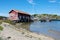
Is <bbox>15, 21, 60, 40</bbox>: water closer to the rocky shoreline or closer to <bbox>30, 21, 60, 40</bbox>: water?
<bbox>30, 21, 60, 40</bbox>: water

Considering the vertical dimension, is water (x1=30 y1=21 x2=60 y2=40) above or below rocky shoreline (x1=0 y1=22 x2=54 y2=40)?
below

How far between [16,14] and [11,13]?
2.00 m

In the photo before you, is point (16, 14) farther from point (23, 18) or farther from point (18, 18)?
point (23, 18)

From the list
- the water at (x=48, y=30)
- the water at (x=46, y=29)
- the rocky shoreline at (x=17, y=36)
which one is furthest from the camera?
the water at (x=46, y=29)

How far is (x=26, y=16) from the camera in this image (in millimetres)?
72125

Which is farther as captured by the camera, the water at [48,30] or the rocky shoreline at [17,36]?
the water at [48,30]

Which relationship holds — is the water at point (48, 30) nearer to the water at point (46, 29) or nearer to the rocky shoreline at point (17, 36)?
the water at point (46, 29)

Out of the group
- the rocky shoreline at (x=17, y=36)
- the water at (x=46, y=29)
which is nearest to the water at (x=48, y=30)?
the water at (x=46, y=29)

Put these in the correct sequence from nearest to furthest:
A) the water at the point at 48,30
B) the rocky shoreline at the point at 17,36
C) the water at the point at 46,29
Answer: the rocky shoreline at the point at 17,36
the water at the point at 48,30
the water at the point at 46,29

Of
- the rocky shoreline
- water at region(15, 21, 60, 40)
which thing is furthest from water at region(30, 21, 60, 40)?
the rocky shoreline

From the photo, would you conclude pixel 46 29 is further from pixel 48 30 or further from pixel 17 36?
pixel 17 36

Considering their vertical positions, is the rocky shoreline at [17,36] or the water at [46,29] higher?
the rocky shoreline at [17,36]

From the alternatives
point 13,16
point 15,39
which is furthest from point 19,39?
point 13,16

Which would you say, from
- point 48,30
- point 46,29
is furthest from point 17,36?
point 46,29
